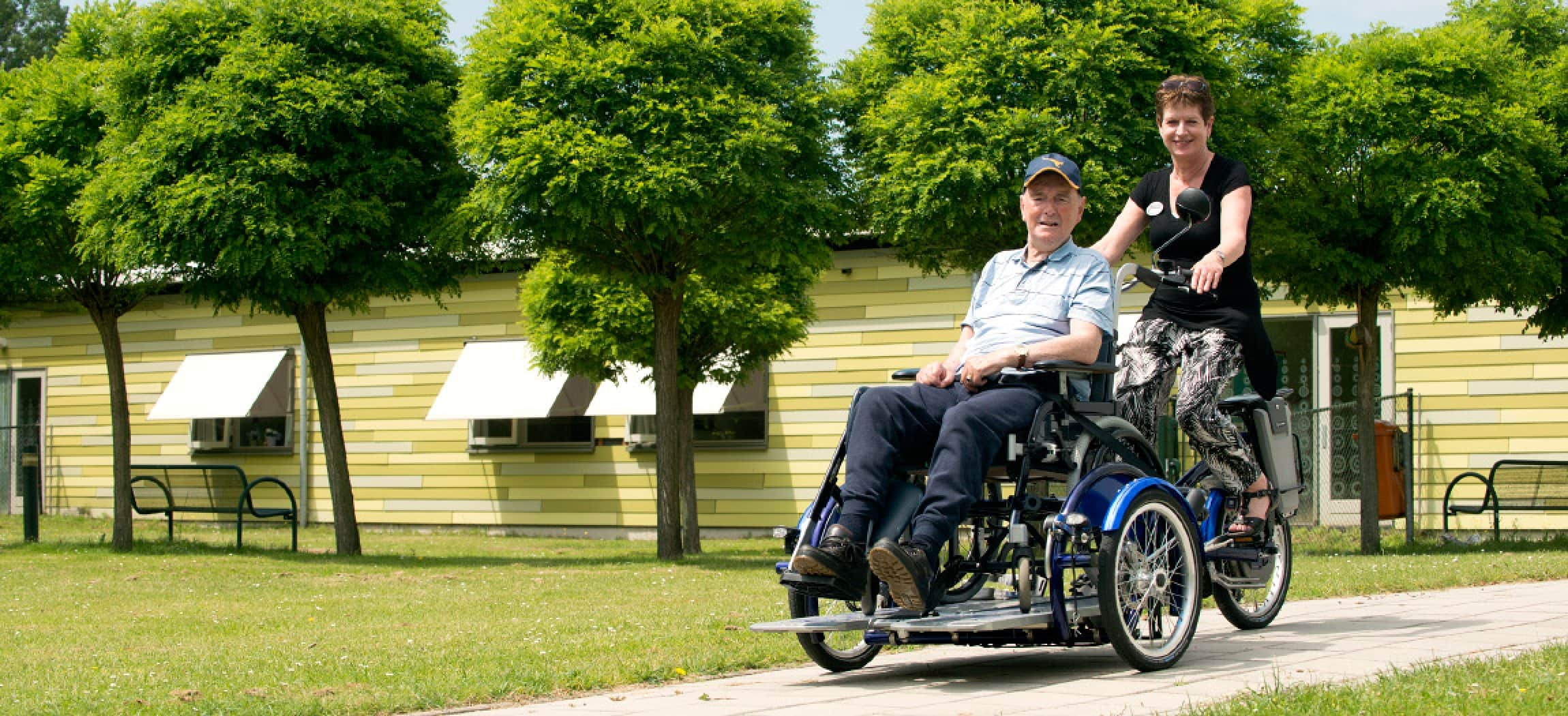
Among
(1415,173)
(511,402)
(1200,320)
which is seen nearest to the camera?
(1200,320)

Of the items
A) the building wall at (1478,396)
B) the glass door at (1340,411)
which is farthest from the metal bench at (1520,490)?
the glass door at (1340,411)

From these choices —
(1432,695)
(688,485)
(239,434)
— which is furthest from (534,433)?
(1432,695)

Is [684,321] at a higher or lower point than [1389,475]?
higher

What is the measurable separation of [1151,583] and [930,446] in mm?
870

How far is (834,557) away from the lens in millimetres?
5184

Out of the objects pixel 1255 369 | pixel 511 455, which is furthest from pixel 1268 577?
pixel 511 455

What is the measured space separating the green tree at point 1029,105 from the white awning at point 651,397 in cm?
730

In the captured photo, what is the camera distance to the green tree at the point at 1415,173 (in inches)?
554

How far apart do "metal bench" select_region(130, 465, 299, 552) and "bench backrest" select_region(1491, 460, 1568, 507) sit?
12173 mm

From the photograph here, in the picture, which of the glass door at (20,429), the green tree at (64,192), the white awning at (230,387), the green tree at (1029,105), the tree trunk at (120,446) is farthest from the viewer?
the glass door at (20,429)

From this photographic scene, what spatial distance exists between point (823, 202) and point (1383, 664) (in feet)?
30.2

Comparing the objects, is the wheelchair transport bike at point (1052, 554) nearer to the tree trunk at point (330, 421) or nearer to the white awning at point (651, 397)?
the tree trunk at point (330, 421)

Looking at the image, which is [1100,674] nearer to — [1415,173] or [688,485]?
[1415,173]

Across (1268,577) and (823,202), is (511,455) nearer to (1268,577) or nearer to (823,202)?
(823,202)
